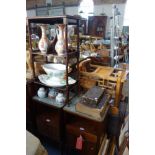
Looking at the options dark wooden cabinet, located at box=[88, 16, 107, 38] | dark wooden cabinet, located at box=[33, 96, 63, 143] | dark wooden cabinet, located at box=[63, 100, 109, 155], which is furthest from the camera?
dark wooden cabinet, located at box=[88, 16, 107, 38]

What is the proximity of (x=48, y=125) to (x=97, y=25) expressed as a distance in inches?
224

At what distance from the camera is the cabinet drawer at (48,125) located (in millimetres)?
1624

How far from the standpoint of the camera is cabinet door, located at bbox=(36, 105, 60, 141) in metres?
1.62

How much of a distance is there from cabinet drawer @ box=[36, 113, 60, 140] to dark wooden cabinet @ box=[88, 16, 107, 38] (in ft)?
17.7

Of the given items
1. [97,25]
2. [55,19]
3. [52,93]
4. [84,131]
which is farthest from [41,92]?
[97,25]

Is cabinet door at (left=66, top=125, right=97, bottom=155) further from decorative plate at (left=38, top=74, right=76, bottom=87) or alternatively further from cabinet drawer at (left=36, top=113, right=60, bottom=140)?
decorative plate at (left=38, top=74, right=76, bottom=87)

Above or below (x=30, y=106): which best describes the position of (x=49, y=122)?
below

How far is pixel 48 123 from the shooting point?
1656mm

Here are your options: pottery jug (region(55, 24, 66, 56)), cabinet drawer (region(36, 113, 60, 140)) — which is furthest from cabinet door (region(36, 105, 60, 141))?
pottery jug (region(55, 24, 66, 56))

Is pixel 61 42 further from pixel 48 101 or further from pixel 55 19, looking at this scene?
pixel 48 101
